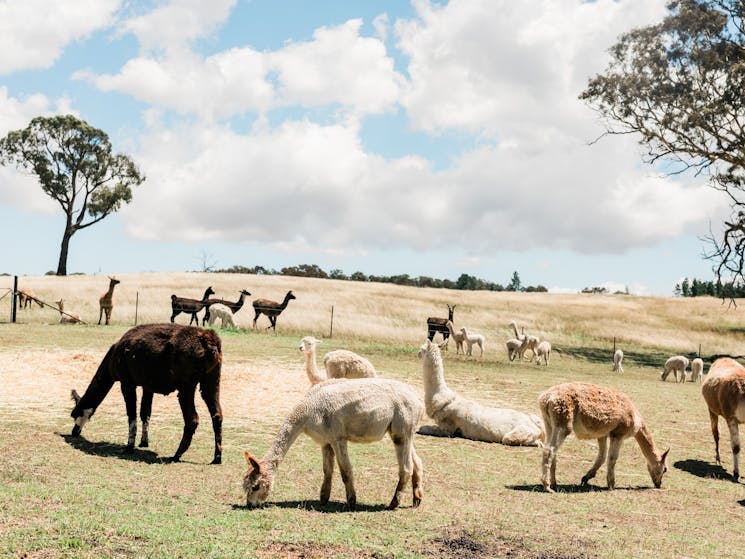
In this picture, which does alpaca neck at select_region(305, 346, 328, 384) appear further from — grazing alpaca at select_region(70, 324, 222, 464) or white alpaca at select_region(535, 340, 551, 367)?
white alpaca at select_region(535, 340, 551, 367)

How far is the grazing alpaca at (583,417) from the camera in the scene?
32.8 ft

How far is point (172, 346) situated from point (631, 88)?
3322cm

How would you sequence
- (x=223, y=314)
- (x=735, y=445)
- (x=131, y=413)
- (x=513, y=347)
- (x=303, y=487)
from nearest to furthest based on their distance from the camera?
1. (x=303, y=487)
2. (x=131, y=413)
3. (x=735, y=445)
4. (x=513, y=347)
5. (x=223, y=314)

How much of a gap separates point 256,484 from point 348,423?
1263 mm

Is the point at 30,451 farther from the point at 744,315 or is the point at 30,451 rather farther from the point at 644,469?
the point at 744,315

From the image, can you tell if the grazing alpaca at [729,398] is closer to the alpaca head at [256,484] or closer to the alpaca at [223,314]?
the alpaca head at [256,484]

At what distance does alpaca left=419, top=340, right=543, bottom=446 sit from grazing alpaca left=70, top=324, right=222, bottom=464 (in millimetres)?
4527

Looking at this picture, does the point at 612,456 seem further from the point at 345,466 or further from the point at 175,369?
the point at 175,369

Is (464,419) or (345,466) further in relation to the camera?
(464,419)

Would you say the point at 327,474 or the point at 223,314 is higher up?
the point at 223,314

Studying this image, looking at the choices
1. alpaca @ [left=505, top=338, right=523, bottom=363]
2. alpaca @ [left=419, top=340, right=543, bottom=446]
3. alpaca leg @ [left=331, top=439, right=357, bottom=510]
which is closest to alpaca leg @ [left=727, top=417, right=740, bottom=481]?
alpaca @ [left=419, top=340, right=543, bottom=446]

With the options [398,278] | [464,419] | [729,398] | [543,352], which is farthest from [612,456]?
[398,278]

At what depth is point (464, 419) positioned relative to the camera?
13.9 meters

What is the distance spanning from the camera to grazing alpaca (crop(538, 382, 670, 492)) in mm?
9984
